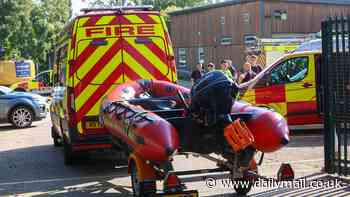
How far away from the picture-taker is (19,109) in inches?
691

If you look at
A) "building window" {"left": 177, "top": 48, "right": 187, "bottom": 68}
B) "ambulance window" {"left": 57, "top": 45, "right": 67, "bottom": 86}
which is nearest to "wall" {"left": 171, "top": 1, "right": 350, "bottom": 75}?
"building window" {"left": 177, "top": 48, "right": 187, "bottom": 68}

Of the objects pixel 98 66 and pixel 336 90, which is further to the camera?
pixel 98 66

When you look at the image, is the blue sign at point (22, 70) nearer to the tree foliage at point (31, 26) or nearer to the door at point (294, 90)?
the tree foliage at point (31, 26)

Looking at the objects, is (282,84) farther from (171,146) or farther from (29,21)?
(29,21)

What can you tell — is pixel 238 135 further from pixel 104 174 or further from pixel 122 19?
pixel 122 19

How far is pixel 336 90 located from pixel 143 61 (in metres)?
3.14

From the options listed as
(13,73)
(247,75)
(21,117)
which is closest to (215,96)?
(247,75)

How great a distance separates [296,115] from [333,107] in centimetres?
455

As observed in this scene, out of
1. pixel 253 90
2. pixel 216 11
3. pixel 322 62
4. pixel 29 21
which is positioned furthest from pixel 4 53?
pixel 322 62

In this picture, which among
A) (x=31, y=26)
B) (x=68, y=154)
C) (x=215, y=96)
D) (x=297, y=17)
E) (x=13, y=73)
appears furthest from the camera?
(x=31, y=26)

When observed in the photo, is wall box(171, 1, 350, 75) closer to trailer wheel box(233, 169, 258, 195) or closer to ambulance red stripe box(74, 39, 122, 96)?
ambulance red stripe box(74, 39, 122, 96)

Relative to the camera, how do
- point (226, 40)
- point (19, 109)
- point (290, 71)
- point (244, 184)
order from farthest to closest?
1. point (226, 40)
2. point (19, 109)
3. point (290, 71)
4. point (244, 184)

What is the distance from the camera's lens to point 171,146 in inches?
239

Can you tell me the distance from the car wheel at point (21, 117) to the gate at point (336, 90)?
11.2 metres
